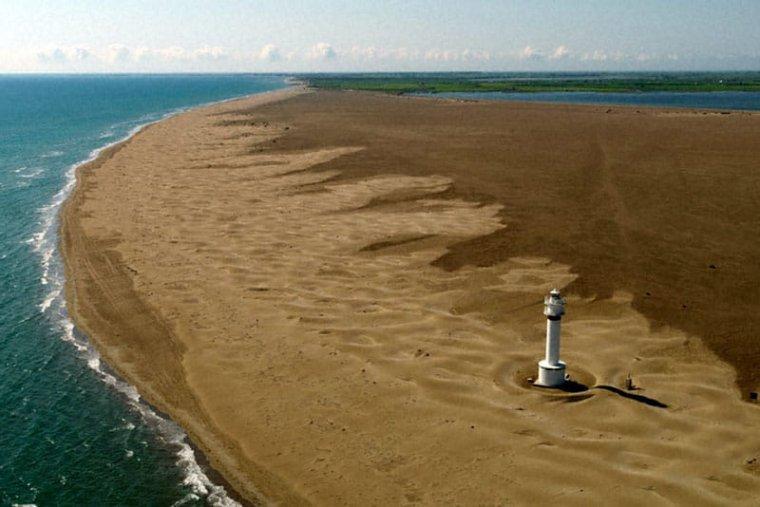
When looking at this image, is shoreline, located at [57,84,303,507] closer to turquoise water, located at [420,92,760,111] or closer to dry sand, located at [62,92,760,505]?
dry sand, located at [62,92,760,505]

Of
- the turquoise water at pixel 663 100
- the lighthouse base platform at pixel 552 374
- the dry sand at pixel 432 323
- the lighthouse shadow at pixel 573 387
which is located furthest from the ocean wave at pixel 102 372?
the turquoise water at pixel 663 100

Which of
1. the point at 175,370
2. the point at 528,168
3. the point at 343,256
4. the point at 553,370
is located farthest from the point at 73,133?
the point at 553,370

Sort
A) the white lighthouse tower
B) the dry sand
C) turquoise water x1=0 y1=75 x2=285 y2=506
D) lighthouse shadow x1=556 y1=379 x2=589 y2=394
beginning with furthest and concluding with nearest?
1. lighthouse shadow x1=556 y1=379 x2=589 y2=394
2. the white lighthouse tower
3. turquoise water x1=0 y1=75 x2=285 y2=506
4. the dry sand

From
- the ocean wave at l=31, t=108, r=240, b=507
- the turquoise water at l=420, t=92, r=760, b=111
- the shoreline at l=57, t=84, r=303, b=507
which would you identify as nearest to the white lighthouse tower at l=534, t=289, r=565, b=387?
the shoreline at l=57, t=84, r=303, b=507

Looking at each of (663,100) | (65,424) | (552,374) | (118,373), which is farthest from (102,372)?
(663,100)

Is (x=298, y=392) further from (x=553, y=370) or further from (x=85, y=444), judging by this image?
(x=553, y=370)

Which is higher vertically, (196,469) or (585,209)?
(585,209)

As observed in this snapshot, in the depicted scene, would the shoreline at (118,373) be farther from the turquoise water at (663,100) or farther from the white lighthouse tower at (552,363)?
the turquoise water at (663,100)
